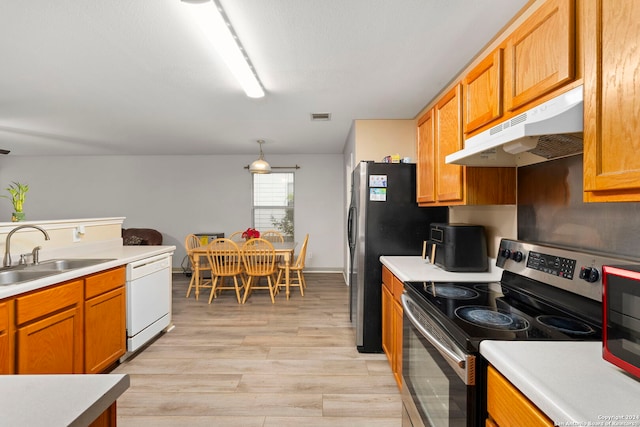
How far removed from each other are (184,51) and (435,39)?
1.74 m

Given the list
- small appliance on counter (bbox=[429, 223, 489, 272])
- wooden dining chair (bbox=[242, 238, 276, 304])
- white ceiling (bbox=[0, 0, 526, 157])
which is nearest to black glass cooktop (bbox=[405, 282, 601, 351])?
small appliance on counter (bbox=[429, 223, 489, 272])

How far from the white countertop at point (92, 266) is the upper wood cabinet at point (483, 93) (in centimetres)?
257

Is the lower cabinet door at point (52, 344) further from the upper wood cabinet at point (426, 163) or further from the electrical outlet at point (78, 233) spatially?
the upper wood cabinet at point (426, 163)

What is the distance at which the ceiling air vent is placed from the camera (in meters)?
3.42

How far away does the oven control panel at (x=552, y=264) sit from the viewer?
Result: 1.19 meters

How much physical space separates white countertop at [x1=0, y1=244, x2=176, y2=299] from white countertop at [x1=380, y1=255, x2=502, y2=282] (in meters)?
2.11

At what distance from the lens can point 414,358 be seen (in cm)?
144

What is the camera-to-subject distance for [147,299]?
258 centimetres

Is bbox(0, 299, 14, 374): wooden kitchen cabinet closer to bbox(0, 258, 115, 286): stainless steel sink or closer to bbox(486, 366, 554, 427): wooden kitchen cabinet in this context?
bbox(0, 258, 115, 286): stainless steel sink

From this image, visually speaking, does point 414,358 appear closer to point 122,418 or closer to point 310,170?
point 122,418

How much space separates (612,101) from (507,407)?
879 mm

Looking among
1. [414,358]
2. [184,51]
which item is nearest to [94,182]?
[184,51]

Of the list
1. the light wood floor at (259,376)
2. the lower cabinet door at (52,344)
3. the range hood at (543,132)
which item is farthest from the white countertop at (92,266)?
the range hood at (543,132)

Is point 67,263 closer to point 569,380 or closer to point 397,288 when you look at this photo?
point 397,288
